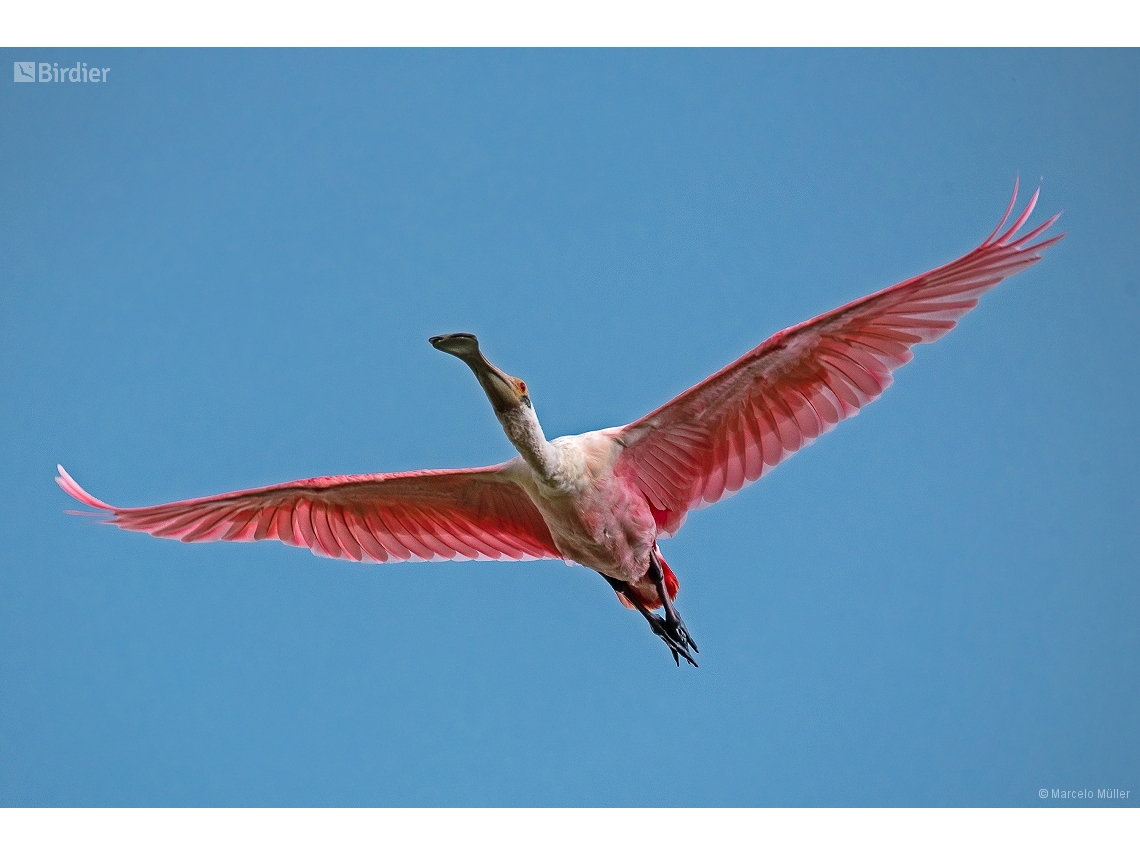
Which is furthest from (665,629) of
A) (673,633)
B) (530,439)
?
(530,439)

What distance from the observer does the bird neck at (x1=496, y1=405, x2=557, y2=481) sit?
27.2ft

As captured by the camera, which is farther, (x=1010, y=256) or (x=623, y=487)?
(x=623, y=487)

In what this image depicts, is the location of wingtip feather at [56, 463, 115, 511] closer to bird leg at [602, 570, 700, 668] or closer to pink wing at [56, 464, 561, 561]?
pink wing at [56, 464, 561, 561]

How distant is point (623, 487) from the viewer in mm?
8844

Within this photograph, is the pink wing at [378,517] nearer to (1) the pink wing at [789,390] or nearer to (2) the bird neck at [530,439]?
(2) the bird neck at [530,439]

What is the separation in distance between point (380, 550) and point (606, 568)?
184 cm

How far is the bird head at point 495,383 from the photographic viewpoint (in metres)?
8.06

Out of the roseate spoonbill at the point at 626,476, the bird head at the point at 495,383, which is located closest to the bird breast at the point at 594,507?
the roseate spoonbill at the point at 626,476

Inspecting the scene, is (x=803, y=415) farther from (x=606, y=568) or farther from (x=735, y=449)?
(x=606, y=568)

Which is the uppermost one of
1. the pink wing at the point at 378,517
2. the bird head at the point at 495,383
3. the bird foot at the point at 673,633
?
the bird head at the point at 495,383

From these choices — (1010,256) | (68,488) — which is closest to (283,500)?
(68,488)

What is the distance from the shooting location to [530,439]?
27.4ft

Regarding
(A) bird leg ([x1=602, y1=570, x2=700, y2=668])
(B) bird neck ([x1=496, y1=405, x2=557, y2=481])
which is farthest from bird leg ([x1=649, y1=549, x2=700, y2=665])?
(B) bird neck ([x1=496, y1=405, x2=557, y2=481])

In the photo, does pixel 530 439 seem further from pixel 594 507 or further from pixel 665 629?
pixel 665 629
